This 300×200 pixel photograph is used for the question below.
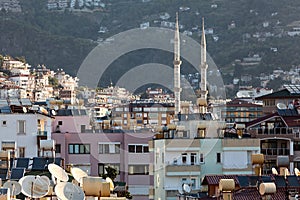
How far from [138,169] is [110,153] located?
108 centimetres

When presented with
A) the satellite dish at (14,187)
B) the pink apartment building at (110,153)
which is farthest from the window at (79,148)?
the satellite dish at (14,187)

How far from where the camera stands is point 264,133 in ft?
128

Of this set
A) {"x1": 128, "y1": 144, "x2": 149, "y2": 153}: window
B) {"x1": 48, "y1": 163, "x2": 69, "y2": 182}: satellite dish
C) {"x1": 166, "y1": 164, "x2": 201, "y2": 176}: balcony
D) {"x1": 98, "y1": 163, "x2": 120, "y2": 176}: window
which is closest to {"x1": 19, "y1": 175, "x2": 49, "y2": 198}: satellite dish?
{"x1": 48, "y1": 163, "x2": 69, "y2": 182}: satellite dish

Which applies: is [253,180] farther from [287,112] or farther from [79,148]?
[287,112]

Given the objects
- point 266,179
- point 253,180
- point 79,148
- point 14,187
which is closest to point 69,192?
point 14,187

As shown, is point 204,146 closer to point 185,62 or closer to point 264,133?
point 264,133

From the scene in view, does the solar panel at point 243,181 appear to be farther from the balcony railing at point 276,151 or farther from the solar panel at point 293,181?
the balcony railing at point 276,151

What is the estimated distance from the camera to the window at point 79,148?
39.9 meters

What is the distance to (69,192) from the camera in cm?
1694

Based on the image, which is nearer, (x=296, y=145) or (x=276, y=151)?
(x=276, y=151)

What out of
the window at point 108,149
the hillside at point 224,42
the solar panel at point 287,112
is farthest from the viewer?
the hillside at point 224,42

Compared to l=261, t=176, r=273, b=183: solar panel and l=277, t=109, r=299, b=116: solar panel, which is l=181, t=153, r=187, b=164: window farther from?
l=261, t=176, r=273, b=183: solar panel

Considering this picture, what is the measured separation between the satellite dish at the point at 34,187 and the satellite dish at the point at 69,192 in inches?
42.4

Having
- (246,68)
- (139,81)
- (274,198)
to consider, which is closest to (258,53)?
(246,68)
